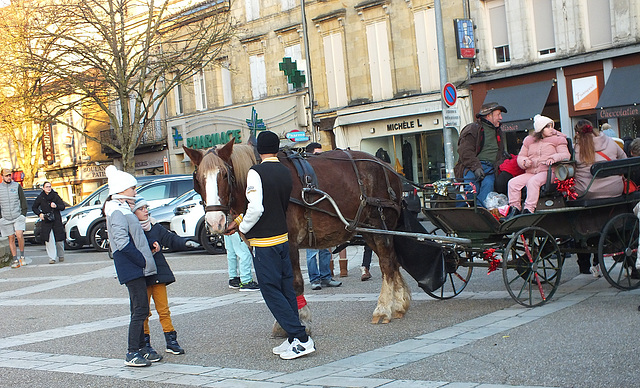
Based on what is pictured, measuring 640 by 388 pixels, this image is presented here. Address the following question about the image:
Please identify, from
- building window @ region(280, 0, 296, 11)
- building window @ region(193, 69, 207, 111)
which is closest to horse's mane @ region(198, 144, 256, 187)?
building window @ region(280, 0, 296, 11)

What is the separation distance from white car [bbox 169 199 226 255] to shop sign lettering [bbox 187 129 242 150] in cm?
1784

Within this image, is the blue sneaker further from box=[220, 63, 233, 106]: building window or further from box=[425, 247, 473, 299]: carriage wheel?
box=[220, 63, 233, 106]: building window

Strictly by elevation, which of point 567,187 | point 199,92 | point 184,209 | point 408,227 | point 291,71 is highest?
point 199,92

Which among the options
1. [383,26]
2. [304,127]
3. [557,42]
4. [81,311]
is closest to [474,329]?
[81,311]

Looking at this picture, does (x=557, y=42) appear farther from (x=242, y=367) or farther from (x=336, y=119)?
(x=242, y=367)

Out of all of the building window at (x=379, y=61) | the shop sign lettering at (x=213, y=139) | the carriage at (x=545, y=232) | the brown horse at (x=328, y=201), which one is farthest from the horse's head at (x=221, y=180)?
the shop sign lettering at (x=213, y=139)

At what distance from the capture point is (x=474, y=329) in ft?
25.2

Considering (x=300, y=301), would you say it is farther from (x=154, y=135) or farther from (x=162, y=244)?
(x=154, y=135)

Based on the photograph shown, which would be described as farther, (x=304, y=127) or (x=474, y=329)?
(x=304, y=127)

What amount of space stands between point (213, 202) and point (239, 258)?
4772 millimetres

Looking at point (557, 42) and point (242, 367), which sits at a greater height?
point (557, 42)

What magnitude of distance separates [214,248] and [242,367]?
39.3 feet

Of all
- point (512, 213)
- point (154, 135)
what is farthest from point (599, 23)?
point (154, 135)

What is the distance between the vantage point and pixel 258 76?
36.3 meters
